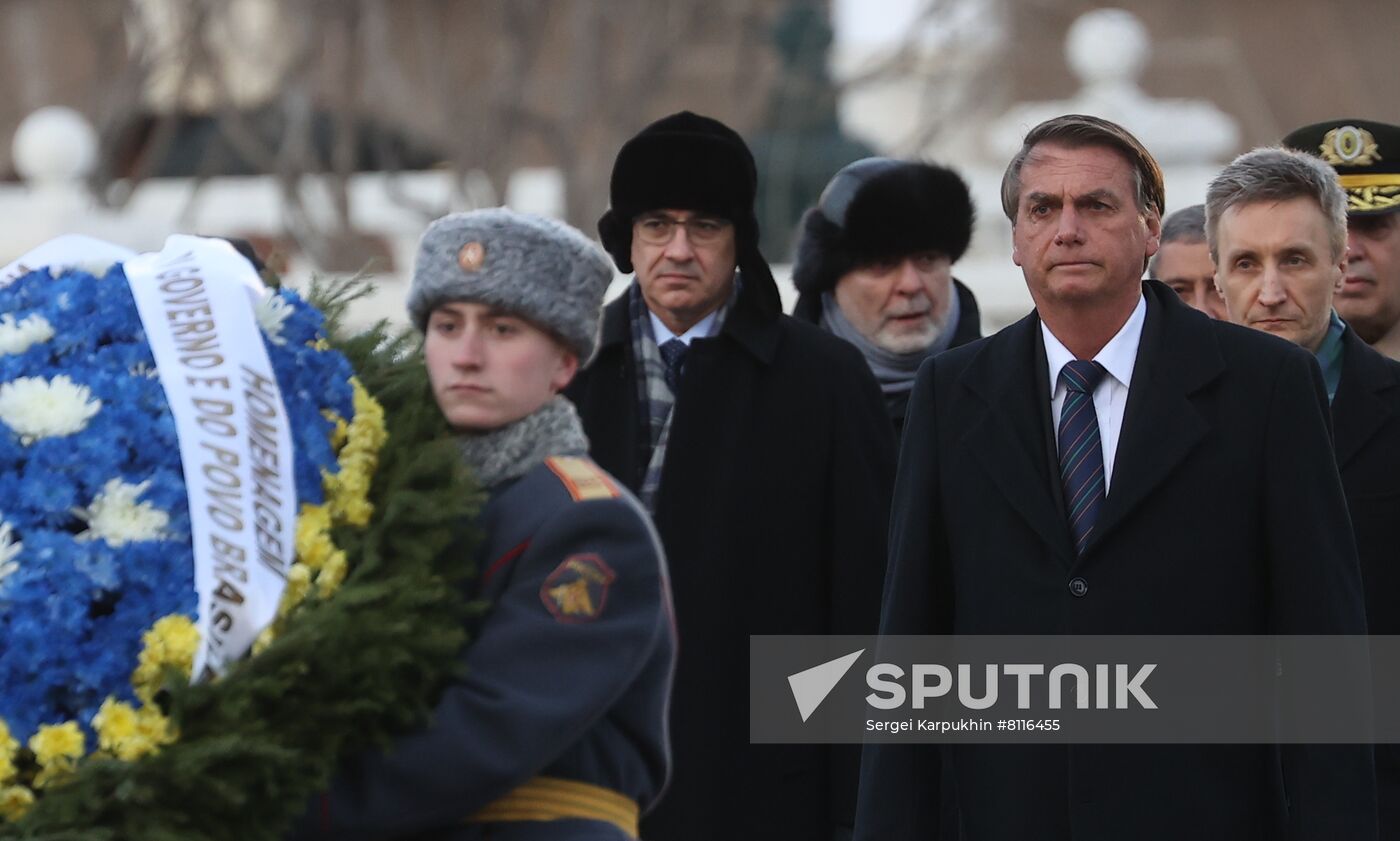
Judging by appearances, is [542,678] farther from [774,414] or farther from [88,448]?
[774,414]

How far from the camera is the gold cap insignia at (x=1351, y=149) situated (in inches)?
231

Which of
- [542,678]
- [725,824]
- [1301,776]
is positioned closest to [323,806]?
[542,678]

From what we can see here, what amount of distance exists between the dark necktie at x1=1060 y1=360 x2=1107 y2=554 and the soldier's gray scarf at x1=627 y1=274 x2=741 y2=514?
1.56 m

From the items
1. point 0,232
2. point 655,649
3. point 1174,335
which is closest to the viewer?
point 655,649

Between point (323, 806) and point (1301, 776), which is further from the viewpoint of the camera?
point (1301, 776)

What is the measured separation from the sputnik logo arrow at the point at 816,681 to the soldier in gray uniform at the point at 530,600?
154 centimetres

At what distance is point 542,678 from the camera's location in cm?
361

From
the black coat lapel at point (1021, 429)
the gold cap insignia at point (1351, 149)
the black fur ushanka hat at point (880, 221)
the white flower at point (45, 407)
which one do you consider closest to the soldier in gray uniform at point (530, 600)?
the white flower at point (45, 407)

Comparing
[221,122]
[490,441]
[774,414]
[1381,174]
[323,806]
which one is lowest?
[323,806]

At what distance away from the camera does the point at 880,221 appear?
6555 millimetres

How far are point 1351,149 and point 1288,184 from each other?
0.71 metres

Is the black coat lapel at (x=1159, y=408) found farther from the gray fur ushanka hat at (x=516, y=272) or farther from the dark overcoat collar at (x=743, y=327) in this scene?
the dark overcoat collar at (x=743, y=327)

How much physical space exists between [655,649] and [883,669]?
65 cm
